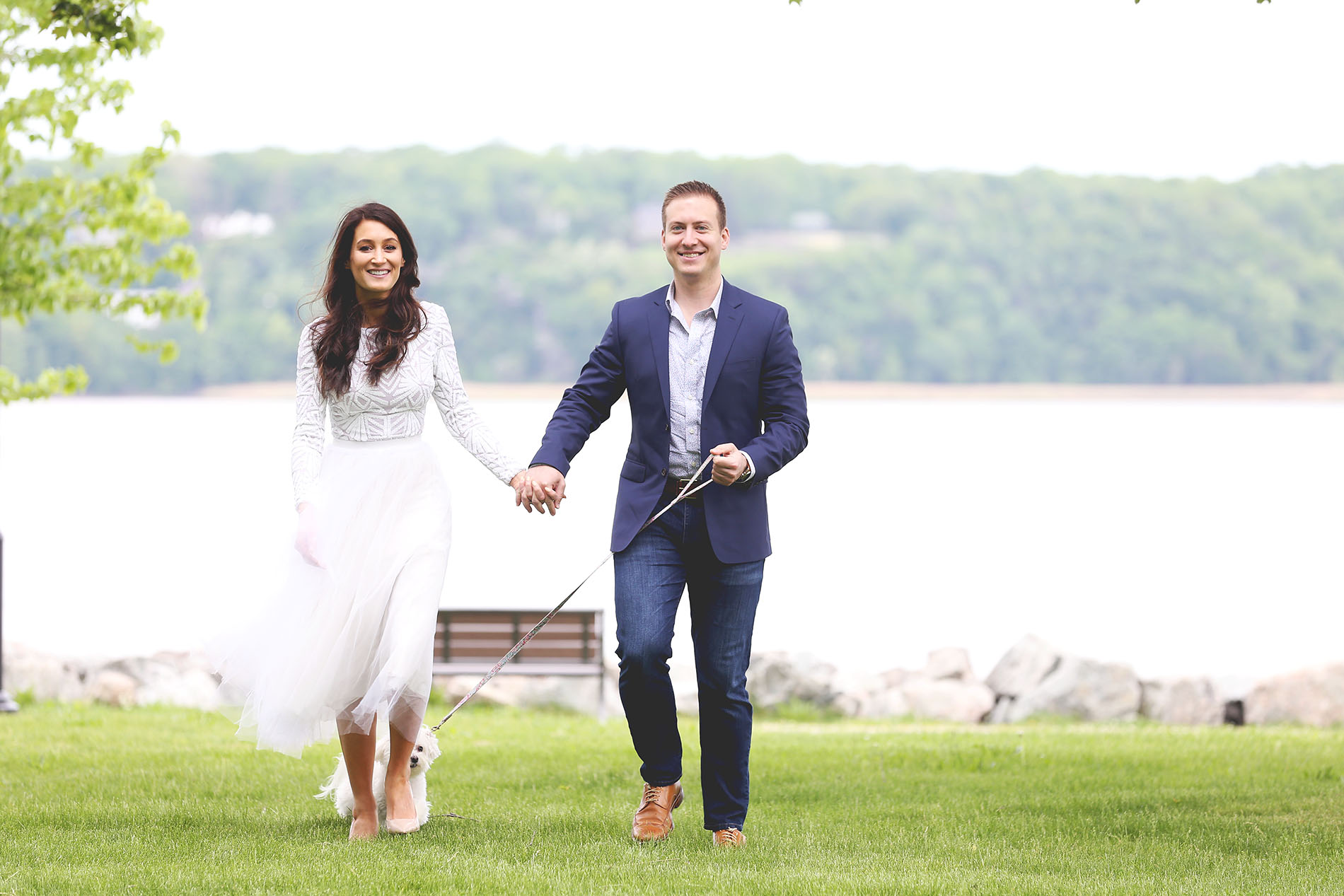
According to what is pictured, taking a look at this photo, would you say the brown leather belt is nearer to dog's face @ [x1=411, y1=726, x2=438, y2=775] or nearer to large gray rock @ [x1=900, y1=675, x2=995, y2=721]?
dog's face @ [x1=411, y1=726, x2=438, y2=775]

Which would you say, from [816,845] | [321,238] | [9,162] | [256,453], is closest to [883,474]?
[256,453]

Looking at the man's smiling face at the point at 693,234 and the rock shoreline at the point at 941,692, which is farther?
the rock shoreline at the point at 941,692

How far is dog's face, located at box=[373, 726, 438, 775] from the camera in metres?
6.01

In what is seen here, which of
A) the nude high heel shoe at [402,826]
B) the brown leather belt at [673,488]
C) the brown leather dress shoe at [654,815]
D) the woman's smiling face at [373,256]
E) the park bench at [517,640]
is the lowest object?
the park bench at [517,640]

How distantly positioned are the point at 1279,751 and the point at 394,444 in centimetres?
551

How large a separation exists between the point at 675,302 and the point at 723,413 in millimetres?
473

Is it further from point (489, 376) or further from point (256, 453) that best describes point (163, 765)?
point (489, 376)

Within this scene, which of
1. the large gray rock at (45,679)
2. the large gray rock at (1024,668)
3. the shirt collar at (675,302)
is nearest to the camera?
the shirt collar at (675,302)

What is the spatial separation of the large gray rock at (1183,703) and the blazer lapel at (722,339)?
800 cm

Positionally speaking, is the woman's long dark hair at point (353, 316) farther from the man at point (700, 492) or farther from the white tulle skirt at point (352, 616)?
the man at point (700, 492)

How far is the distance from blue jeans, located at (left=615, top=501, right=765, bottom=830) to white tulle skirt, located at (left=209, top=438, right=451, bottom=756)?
728mm

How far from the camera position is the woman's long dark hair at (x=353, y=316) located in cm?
587

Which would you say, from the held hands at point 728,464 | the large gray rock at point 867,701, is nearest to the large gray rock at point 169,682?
the large gray rock at point 867,701

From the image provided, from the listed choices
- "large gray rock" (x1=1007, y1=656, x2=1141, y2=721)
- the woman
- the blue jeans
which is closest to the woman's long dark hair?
the woman
